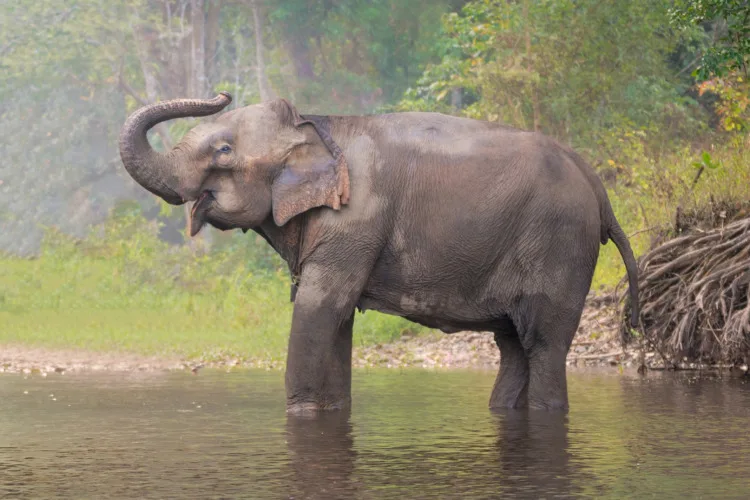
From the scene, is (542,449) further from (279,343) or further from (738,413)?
(279,343)

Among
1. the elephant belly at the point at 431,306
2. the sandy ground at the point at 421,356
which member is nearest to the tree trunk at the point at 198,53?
the sandy ground at the point at 421,356

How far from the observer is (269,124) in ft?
35.2

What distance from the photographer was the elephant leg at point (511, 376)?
11.3 meters

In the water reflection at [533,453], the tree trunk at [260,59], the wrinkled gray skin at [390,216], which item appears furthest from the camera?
the tree trunk at [260,59]

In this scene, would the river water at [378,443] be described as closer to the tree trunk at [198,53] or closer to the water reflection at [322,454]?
the water reflection at [322,454]

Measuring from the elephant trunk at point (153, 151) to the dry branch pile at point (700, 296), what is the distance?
5596mm

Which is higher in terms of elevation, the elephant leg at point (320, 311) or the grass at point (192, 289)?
the grass at point (192, 289)

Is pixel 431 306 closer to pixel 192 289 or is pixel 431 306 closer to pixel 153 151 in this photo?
pixel 153 151

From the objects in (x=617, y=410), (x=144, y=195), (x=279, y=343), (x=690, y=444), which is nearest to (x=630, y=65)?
(x=279, y=343)

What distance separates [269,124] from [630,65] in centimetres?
1428

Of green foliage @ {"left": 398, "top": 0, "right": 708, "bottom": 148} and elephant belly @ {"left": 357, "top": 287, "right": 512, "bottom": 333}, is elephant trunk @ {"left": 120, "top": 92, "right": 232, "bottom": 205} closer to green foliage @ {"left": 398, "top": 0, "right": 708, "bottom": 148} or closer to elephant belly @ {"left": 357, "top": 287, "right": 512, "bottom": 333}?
elephant belly @ {"left": 357, "top": 287, "right": 512, "bottom": 333}

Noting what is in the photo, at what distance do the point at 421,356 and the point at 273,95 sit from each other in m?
20.9

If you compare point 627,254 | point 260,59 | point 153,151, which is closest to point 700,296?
point 627,254

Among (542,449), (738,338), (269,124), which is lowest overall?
(542,449)
